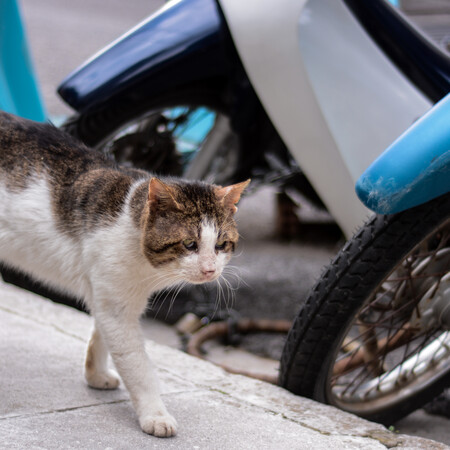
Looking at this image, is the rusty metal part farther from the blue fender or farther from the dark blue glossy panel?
the blue fender

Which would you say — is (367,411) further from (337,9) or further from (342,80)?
(337,9)

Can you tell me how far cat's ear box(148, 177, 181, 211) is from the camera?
1629 millimetres

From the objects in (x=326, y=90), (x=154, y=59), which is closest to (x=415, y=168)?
(x=326, y=90)

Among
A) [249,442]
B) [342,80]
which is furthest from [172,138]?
[249,442]

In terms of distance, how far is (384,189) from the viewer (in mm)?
1691

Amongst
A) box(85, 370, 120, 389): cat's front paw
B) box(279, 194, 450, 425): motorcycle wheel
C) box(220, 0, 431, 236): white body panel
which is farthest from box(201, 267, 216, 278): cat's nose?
box(220, 0, 431, 236): white body panel

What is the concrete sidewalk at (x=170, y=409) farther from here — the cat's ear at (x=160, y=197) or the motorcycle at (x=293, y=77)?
the motorcycle at (x=293, y=77)

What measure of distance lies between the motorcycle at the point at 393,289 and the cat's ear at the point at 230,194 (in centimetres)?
33

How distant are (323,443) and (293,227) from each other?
10.9 feet

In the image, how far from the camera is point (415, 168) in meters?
1.67

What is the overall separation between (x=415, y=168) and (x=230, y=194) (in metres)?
0.50

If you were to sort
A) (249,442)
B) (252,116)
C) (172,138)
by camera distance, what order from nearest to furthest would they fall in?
(249,442), (252,116), (172,138)

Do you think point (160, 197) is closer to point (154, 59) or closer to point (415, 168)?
point (415, 168)

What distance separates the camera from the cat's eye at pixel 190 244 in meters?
1.65
